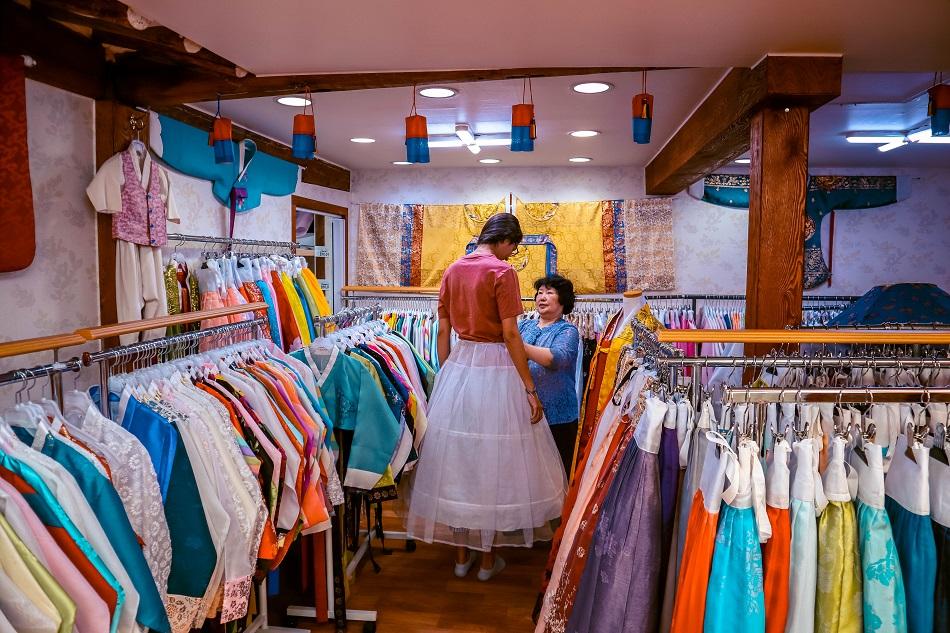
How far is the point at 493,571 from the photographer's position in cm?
310

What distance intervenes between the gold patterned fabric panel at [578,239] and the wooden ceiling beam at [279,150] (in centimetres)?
167

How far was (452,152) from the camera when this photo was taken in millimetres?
5090

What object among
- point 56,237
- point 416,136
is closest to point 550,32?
point 416,136

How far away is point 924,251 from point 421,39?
5535mm

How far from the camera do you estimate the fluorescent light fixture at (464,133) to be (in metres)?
4.09

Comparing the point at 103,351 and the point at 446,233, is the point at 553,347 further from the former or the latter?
the point at 446,233

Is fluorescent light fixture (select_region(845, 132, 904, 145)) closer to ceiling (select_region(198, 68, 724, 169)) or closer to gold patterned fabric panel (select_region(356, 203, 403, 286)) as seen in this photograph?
ceiling (select_region(198, 68, 724, 169))

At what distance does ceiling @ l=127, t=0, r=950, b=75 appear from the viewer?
1.99 metres

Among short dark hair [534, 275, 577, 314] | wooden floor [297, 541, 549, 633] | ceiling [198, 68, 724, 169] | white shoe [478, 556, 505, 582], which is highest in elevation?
ceiling [198, 68, 724, 169]

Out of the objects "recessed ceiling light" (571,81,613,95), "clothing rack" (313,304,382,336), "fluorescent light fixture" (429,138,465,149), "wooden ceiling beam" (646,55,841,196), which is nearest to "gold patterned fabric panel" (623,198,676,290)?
"wooden ceiling beam" (646,55,841,196)

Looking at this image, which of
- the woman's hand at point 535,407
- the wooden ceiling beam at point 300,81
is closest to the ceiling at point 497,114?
the wooden ceiling beam at point 300,81

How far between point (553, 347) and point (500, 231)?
59 centimetres

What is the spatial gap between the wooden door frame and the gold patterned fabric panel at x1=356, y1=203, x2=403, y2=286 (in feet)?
0.38

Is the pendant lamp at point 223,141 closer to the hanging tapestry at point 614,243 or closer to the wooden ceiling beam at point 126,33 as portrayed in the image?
the wooden ceiling beam at point 126,33
